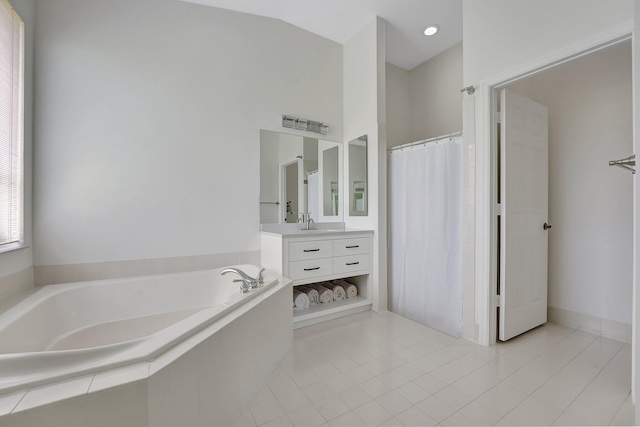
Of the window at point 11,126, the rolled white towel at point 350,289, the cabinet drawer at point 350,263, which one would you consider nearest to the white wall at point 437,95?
the cabinet drawer at point 350,263

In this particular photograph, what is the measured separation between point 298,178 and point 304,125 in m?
0.56

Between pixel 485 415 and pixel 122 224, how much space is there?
102 inches

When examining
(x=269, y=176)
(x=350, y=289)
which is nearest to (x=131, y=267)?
(x=269, y=176)

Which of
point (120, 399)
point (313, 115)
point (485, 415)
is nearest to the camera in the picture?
point (120, 399)

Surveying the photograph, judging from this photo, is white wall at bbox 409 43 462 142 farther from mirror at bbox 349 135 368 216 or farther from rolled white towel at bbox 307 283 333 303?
rolled white towel at bbox 307 283 333 303

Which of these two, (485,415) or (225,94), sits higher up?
(225,94)

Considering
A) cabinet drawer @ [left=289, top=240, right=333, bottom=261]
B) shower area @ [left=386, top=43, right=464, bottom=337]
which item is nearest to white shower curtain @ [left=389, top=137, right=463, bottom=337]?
shower area @ [left=386, top=43, right=464, bottom=337]

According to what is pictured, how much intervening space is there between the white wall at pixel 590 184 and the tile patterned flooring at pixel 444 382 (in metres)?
0.35

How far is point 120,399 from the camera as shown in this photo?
0.82m

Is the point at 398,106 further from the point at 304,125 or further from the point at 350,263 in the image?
the point at 350,263

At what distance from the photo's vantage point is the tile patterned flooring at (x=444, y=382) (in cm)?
131

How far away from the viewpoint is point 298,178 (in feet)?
9.52

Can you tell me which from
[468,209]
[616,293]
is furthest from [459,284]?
[616,293]

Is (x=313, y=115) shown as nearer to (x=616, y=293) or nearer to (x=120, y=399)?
(x=120, y=399)
